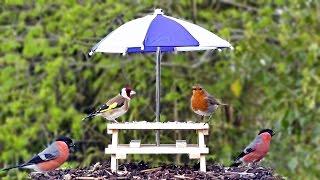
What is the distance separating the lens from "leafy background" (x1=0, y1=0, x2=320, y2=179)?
7914 mm

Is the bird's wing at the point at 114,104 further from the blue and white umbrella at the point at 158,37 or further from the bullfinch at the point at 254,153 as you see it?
the bullfinch at the point at 254,153

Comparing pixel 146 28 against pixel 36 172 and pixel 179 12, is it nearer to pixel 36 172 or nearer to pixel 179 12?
pixel 36 172

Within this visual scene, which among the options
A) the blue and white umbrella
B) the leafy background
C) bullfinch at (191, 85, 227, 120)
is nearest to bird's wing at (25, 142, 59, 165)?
the blue and white umbrella

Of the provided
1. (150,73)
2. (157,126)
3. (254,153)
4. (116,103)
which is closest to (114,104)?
(116,103)

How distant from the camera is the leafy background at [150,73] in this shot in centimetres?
791

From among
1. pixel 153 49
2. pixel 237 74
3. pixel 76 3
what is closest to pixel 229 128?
pixel 237 74

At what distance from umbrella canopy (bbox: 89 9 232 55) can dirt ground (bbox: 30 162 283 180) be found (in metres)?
0.57

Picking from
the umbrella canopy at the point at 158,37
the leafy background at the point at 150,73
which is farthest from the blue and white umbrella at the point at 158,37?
the leafy background at the point at 150,73

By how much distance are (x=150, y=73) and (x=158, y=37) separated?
13.4 feet

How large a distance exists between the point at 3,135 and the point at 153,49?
172 inches

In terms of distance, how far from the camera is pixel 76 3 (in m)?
8.38

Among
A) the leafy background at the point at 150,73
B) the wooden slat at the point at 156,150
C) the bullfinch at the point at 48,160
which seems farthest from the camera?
the leafy background at the point at 150,73

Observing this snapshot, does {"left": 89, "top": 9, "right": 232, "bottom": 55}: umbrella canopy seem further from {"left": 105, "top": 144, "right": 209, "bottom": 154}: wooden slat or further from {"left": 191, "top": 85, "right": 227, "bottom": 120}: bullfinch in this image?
{"left": 105, "top": 144, "right": 209, "bottom": 154}: wooden slat

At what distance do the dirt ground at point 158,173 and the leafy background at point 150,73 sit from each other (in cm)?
305
